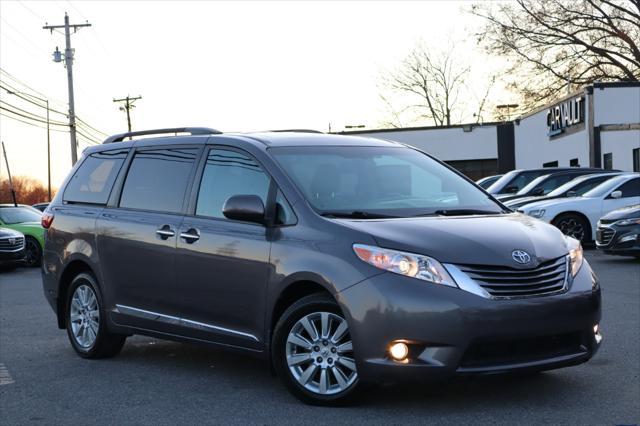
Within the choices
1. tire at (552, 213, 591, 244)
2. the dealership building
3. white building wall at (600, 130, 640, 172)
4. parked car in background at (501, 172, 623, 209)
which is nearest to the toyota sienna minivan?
tire at (552, 213, 591, 244)

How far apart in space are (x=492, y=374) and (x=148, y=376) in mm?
2806

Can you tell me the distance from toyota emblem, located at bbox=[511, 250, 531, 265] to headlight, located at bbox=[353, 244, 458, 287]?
17.4 inches

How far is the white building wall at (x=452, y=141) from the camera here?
169 ft

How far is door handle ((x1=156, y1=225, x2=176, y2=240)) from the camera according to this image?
673 cm

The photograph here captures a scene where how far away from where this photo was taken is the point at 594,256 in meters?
16.5

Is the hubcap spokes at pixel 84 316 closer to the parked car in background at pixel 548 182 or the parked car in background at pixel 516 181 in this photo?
the parked car in background at pixel 548 182

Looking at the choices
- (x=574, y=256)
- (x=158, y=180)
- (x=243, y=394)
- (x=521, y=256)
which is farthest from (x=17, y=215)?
(x=521, y=256)

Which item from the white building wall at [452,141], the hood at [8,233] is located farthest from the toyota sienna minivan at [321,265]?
the white building wall at [452,141]

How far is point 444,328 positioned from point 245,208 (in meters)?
1.59

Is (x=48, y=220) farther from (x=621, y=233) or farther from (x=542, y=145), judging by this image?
(x=542, y=145)

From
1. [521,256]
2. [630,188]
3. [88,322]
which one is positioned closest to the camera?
[521,256]

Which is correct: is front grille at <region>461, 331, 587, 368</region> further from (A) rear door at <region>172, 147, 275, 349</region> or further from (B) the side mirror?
(B) the side mirror

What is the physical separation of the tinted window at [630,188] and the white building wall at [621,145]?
45.8ft

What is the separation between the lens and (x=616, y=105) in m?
32.2
